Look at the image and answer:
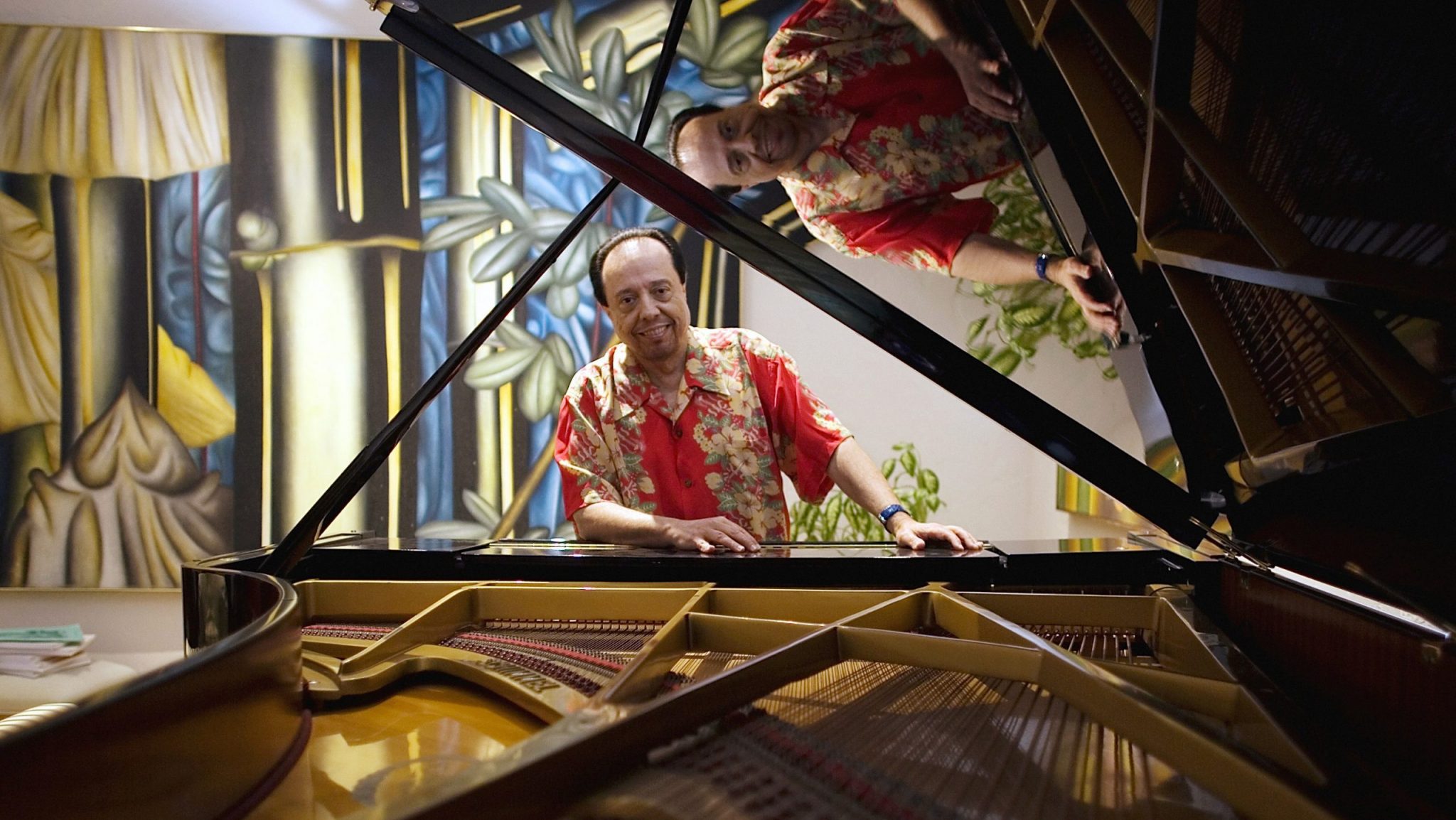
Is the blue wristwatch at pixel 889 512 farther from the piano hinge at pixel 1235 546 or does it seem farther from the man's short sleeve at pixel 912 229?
the piano hinge at pixel 1235 546

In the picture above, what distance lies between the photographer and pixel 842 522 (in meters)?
4.41

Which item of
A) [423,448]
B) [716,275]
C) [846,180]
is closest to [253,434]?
[423,448]

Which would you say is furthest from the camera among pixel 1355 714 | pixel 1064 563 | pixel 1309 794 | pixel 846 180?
pixel 846 180

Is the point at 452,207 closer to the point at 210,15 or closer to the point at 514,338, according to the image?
the point at 514,338

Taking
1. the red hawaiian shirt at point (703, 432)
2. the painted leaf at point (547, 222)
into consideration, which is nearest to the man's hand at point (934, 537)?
the red hawaiian shirt at point (703, 432)

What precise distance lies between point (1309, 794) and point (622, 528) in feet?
5.97

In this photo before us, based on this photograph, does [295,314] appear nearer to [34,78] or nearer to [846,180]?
[34,78]

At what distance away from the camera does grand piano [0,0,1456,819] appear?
83cm

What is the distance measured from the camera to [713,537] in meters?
2.00

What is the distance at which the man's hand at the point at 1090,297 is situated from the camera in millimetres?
1756

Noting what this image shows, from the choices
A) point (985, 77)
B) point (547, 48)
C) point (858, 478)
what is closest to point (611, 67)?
point (547, 48)

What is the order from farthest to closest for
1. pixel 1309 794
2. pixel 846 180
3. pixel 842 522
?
pixel 842 522 < pixel 846 180 < pixel 1309 794

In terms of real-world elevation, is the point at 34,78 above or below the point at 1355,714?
above

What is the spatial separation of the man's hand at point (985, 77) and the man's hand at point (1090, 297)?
12.8 inches
